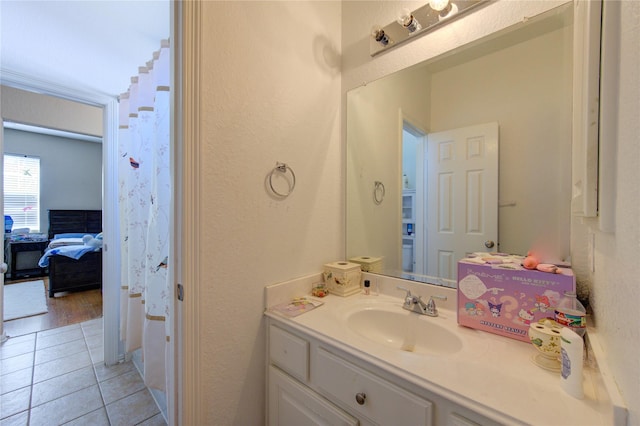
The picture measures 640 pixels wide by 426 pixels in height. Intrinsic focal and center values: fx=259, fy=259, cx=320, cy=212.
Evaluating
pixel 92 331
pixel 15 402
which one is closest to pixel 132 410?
pixel 15 402

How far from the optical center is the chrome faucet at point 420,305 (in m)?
1.05

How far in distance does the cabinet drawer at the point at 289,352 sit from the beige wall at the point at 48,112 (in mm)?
2628

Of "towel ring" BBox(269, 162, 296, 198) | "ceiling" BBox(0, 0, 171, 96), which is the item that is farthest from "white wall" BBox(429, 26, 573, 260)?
"ceiling" BBox(0, 0, 171, 96)

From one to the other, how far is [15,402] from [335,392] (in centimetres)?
209

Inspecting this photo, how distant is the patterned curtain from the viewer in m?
1.28

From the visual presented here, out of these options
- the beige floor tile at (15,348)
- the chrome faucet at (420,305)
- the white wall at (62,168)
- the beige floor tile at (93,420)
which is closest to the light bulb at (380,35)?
the chrome faucet at (420,305)

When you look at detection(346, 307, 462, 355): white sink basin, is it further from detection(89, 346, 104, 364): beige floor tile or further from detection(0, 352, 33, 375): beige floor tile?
detection(0, 352, 33, 375): beige floor tile

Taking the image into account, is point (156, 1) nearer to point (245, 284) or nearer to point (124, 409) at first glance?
point (245, 284)

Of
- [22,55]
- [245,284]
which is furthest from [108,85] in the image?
[245,284]

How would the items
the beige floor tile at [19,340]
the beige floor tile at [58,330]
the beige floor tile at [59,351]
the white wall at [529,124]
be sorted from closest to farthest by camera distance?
the white wall at [529,124] → the beige floor tile at [59,351] → the beige floor tile at [19,340] → the beige floor tile at [58,330]

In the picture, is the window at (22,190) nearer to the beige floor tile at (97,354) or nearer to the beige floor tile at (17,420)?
the beige floor tile at (97,354)

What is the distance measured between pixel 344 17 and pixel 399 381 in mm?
1747

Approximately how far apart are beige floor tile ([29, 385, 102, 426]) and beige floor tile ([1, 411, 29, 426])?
0.02 meters

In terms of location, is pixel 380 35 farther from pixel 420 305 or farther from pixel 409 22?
pixel 420 305
